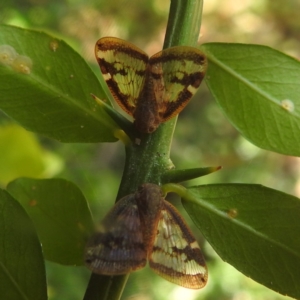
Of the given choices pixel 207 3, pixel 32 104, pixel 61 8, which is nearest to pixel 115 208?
pixel 32 104

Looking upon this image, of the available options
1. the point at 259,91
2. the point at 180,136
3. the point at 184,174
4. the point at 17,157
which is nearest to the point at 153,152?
the point at 184,174

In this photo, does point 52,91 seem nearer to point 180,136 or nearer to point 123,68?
point 123,68

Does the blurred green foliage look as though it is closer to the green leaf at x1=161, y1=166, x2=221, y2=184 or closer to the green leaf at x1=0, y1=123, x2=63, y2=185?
the green leaf at x1=0, y1=123, x2=63, y2=185

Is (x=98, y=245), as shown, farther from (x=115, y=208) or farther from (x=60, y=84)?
(x=60, y=84)

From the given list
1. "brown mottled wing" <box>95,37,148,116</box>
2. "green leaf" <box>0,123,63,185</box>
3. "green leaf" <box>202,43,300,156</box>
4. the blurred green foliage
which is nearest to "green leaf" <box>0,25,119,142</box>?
"brown mottled wing" <box>95,37,148,116</box>

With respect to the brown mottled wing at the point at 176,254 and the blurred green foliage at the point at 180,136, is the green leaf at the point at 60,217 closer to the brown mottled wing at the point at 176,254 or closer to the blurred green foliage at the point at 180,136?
the brown mottled wing at the point at 176,254

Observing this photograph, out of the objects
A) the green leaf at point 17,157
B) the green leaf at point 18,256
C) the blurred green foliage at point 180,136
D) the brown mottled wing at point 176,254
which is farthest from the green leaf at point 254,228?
the blurred green foliage at point 180,136
